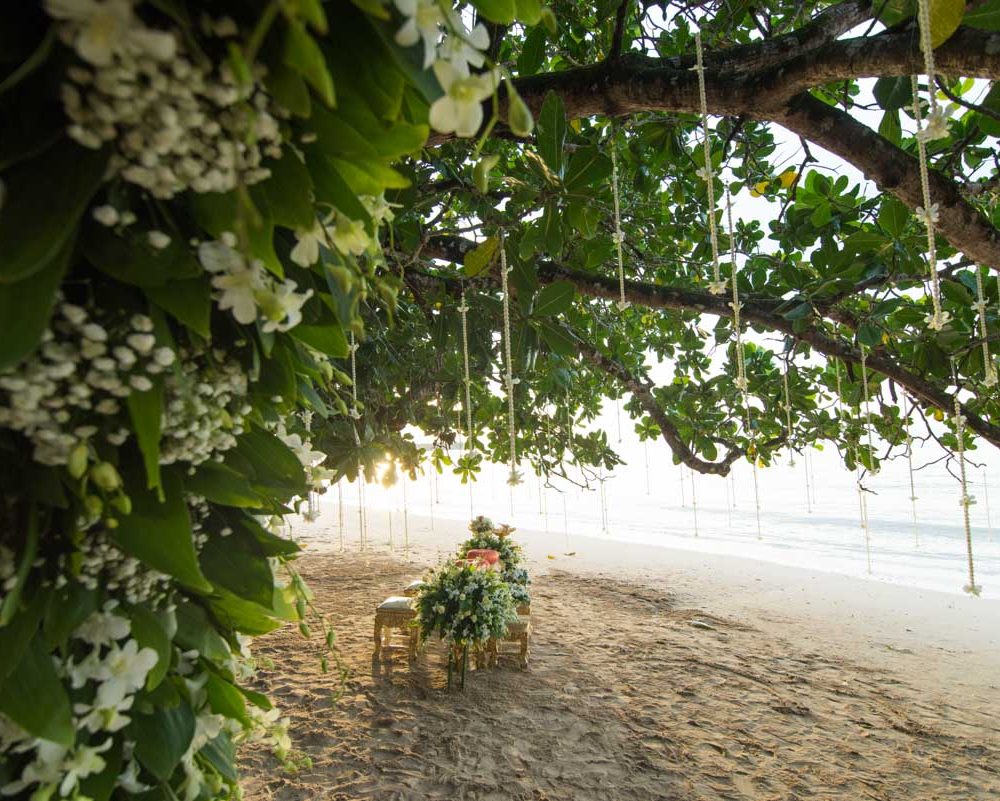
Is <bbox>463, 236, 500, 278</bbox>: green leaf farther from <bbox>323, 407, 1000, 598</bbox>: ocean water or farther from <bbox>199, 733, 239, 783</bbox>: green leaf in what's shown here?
<bbox>323, 407, 1000, 598</bbox>: ocean water

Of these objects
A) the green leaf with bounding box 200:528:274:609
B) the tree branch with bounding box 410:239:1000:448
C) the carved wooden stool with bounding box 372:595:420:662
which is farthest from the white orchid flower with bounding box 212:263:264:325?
the carved wooden stool with bounding box 372:595:420:662

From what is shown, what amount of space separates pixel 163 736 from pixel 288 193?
0.45m

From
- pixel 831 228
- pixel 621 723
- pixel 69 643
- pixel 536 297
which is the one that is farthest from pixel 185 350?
pixel 621 723

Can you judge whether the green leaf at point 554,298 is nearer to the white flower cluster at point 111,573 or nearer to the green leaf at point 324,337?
A: the green leaf at point 324,337

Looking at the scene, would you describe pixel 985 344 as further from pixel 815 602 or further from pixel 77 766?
pixel 815 602

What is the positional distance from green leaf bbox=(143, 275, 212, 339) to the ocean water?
5.47 metres

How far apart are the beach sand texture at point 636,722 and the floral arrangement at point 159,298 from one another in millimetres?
2323

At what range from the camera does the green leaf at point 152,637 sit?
463 millimetres

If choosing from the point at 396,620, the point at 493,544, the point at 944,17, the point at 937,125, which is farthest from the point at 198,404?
the point at 493,544

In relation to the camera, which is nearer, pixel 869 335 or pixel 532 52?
pixel 532 52

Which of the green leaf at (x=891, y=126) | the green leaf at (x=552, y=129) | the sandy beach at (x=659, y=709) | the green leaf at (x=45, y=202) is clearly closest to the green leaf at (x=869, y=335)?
the green leaf at (x=891, y=126)

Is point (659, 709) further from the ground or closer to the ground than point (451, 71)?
closer to the ground

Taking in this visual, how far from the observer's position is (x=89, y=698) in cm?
46

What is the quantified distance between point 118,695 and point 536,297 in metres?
1.16
